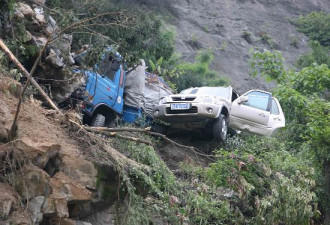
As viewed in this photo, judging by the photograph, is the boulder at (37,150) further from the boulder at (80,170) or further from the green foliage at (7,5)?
the green foliage at (7,5)

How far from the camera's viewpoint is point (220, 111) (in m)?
15.4

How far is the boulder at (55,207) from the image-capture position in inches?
272

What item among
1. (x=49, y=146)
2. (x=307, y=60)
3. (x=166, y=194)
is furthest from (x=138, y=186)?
(x=307, y=60)

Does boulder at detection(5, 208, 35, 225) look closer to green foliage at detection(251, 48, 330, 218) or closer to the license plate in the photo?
green foliage at detection(251, 48, 330, 218)

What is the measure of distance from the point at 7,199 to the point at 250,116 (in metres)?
10.6

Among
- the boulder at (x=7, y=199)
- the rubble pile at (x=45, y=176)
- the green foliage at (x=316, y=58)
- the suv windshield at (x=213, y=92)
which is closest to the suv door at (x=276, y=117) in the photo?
the suv windshield at (x=213, y=92)

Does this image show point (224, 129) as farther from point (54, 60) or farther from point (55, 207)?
point (55, 207)

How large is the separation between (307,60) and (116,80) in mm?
18068

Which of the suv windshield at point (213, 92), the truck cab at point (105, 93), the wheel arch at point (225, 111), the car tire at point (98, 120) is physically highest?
the truck cab at point (105, 93)

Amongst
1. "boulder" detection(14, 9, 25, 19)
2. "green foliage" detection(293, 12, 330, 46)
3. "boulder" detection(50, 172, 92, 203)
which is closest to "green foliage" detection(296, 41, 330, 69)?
"green foliage" detection(293, 12, 330, 46)

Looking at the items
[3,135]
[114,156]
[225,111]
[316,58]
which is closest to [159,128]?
[225,111]

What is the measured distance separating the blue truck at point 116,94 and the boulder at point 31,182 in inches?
214

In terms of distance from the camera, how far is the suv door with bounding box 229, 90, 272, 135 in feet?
53.3

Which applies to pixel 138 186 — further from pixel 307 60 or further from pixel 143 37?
pixel 307 60
